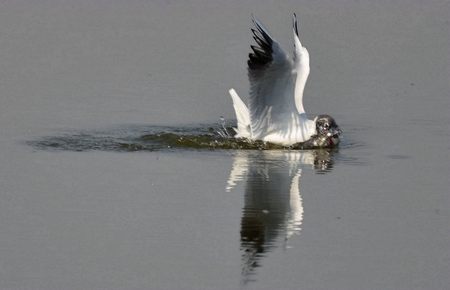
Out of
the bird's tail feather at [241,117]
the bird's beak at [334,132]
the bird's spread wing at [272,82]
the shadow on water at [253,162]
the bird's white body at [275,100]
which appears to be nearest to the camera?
the shadow on water at [253,162]

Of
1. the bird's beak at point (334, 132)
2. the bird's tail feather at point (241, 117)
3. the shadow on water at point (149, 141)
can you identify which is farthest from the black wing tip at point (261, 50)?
the bird's beak at point (334, 132)

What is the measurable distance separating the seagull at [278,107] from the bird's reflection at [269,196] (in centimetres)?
39

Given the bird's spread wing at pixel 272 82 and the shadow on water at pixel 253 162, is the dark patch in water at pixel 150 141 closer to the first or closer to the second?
the shadow on water at pixel 253 162

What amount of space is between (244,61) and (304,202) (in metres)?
6.95

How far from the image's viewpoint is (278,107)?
14578 millimetres

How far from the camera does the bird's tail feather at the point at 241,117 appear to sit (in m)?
14.8

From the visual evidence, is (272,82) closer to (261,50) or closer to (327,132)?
(261,50)

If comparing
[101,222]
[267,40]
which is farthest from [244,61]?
[101,222]

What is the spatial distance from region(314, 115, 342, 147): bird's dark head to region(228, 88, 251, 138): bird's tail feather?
31.8 inches

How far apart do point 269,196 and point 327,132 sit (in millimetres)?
2886

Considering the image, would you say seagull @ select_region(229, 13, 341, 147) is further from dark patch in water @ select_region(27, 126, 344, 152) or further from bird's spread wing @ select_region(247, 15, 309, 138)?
dark patch in water @ select_region(27, 126, 344, 152)

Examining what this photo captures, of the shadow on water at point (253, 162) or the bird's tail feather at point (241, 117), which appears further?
the bird's tail feather at point (241, 117)

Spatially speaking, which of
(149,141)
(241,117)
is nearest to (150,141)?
(149,141)

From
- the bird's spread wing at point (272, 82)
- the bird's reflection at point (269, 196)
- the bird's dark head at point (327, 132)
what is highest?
the bird's spread wing at point (272, 82)
